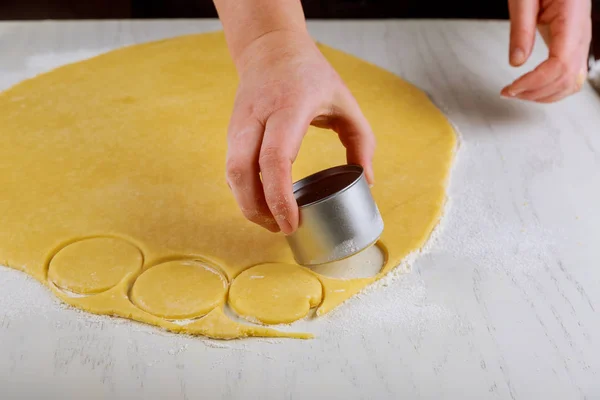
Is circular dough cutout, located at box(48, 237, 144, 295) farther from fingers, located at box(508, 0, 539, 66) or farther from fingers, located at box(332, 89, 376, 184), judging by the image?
fingers, located at box(508, 0, 539, 66)

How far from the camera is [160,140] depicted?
4.36 ft

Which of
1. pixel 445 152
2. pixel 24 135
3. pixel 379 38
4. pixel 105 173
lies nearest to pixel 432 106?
pixel 445 152

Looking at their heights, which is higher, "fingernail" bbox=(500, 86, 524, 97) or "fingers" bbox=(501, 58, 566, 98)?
"fingers" bbox=(501, 58, 566, 98)

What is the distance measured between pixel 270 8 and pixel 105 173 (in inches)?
17.0

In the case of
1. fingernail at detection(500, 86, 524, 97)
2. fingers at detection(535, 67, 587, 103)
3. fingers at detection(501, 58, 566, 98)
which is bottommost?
fingers at detection(535, 67, 587, 103)

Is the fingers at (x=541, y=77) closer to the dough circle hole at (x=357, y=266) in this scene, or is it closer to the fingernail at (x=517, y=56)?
the fingernail at (x=517, y=56)

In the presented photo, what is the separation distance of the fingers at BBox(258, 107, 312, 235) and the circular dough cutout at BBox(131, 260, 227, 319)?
155 mm

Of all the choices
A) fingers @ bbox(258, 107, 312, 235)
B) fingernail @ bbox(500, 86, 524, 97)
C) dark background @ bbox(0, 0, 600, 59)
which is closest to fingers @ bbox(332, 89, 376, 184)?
fingers @ bbox(258, 107, 312, 235)

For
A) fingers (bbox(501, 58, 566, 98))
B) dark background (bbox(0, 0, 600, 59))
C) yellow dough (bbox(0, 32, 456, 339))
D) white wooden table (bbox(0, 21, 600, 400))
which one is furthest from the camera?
dark background (bbox(0, 0, 600, 59))

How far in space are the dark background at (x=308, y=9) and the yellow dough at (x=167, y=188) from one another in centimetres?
31

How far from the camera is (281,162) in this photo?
90cm

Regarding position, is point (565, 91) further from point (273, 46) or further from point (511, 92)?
point (273, 46)

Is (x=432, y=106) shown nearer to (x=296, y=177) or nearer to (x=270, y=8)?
(x=296, y=177)

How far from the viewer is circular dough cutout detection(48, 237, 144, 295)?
39.3 inches
